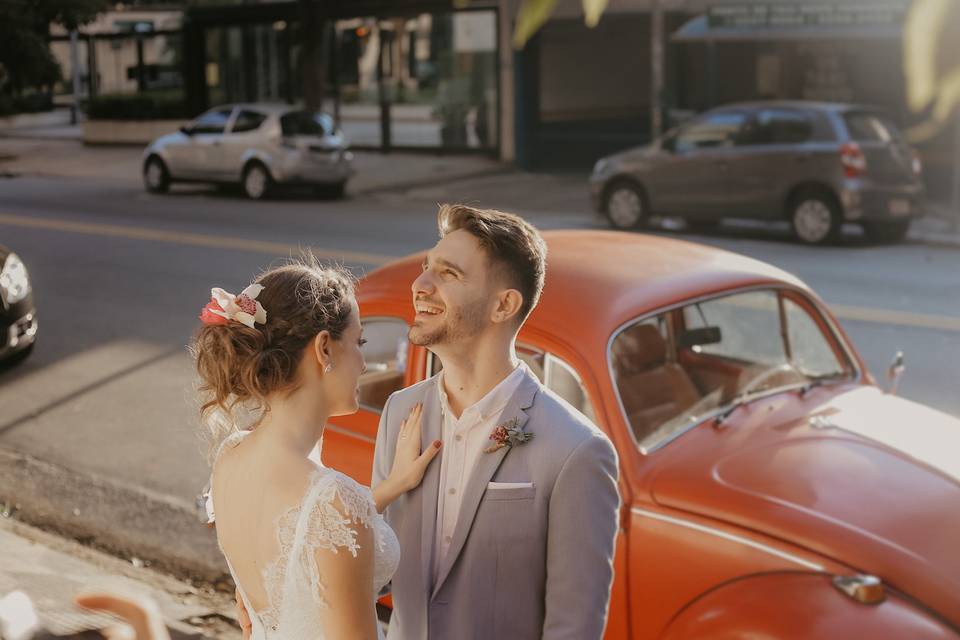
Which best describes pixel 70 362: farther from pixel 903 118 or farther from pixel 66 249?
pixel 903 118

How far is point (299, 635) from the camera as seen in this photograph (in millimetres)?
2570

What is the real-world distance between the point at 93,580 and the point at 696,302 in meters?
3.29

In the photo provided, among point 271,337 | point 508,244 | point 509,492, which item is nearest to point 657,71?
point 508,244

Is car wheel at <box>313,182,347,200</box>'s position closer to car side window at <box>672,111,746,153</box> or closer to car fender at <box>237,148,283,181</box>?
car fender at <box>237,148,283,181</box>

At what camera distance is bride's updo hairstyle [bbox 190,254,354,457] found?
2.65m

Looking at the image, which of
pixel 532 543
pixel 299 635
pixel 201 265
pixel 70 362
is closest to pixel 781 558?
pixel 532 543

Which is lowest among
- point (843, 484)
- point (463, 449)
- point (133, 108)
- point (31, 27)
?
point (843, 484)

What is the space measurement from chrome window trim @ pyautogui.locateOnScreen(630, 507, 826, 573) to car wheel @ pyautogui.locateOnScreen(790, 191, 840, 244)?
12.5 m

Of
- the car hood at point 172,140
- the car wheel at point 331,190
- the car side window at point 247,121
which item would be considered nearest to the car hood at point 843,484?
the car wheel at point 331,190

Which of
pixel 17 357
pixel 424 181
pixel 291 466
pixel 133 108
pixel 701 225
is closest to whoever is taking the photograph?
pixel 291 466

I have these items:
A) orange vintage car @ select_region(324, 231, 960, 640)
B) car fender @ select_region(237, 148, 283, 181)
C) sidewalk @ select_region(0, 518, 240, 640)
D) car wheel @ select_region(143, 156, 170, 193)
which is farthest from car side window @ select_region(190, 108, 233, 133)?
orange vintage car @ select_region(324, 231, 960, 640)

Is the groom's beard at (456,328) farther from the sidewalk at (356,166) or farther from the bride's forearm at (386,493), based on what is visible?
the sidewalk at (356,166)

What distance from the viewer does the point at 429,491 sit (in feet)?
9.60

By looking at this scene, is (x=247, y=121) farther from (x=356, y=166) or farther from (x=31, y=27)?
(x=31, y=27)
